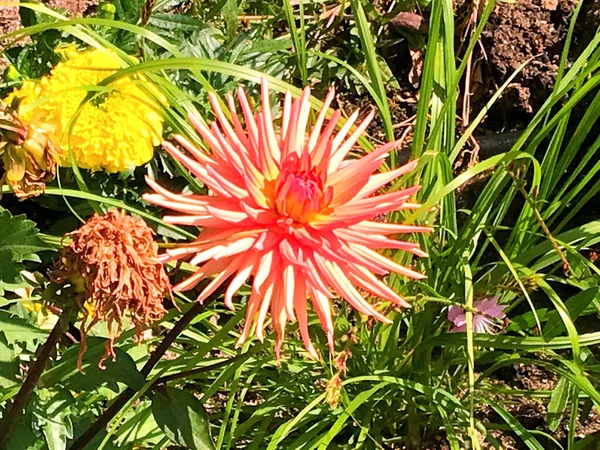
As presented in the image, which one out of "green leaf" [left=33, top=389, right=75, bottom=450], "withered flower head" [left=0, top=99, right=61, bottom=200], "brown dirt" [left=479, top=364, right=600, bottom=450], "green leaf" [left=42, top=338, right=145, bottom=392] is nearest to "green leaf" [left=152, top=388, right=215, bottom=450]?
"green leaf" [left=42, top=338, right=145, bottom=392]

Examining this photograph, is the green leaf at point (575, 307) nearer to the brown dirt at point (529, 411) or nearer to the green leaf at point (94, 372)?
the brown dirt at point (529, 411)

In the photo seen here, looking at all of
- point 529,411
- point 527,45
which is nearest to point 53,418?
point 529,411

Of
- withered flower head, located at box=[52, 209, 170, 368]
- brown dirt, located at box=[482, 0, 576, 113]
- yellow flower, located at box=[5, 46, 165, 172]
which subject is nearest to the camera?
withered flower head, located at box=[52, 209, 170, 368]

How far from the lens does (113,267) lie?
642 millimetres

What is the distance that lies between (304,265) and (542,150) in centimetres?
108

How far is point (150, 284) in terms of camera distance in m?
→ 0.67

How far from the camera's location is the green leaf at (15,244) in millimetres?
904

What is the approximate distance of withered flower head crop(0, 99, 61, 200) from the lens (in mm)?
733

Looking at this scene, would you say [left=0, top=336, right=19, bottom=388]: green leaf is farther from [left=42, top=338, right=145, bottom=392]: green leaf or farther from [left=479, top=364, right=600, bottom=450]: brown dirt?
→ [left=479, top=364, right=600, bottom=450]: brown dirt

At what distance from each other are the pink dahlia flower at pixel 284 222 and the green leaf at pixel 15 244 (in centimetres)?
29

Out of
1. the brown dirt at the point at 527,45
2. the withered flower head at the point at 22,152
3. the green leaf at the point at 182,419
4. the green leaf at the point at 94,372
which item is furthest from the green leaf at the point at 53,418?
the brown dirt at the point at 527,45

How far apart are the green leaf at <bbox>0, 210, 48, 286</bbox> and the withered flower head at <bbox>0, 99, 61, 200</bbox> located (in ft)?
0.54

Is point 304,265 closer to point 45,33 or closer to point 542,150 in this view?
point 45,33

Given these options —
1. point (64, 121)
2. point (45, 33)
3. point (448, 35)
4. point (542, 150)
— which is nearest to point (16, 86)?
point (45, 33)
